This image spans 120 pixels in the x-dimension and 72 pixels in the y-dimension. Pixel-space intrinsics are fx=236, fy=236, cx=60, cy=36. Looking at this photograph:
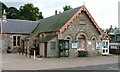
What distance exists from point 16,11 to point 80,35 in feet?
164

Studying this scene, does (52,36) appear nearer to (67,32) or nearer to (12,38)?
(67,32)

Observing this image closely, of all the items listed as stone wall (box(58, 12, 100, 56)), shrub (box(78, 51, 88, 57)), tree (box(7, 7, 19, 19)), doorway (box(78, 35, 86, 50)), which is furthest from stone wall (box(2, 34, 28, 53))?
tree (box(7, 7, 19, 19))

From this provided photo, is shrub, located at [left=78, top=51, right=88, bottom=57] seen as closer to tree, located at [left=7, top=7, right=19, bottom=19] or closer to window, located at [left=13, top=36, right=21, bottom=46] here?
window, located at [left=13, top=36, right=21, bottom=46]

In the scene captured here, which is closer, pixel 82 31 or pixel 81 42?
pixel 81 42

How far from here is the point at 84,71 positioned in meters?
16.1

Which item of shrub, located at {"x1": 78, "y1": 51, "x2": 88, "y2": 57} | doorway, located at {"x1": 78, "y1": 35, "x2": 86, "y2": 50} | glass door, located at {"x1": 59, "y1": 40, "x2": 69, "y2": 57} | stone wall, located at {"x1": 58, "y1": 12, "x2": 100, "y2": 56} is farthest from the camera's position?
doorway, located at {"x1": 78, "y1": 35, "x2": 86, "y2": 50}

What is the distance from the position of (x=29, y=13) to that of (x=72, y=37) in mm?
43145

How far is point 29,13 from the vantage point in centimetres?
7156

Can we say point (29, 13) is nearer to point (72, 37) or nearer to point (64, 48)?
point (72, 37)

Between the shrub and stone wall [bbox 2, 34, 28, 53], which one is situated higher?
stone wall [bbox 2, 34, 28, 53]

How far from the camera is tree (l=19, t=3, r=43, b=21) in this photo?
234 feet

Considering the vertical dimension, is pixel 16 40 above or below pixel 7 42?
above

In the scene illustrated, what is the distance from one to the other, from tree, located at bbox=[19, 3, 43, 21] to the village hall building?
128 feet

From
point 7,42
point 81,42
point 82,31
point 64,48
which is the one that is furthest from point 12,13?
point 64,48
